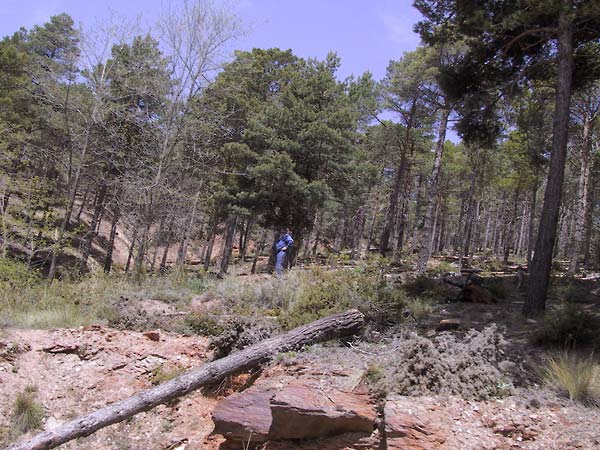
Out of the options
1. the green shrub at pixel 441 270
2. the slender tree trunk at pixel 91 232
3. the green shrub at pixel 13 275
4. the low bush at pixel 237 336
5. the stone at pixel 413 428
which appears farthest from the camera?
the slender tree trunk at pixel 91 232

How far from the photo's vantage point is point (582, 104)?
56.6 feet

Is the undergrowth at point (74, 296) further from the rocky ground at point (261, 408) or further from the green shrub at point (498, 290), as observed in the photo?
the green shrub at point (498, 290)

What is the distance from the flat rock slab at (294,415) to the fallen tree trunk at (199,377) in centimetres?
82

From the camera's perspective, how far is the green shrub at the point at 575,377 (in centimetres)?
454

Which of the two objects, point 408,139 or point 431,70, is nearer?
point 431,70

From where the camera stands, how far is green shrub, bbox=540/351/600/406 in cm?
454

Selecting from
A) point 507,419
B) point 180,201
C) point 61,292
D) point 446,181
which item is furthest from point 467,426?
point 446,181

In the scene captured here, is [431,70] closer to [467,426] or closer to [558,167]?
[558,167]

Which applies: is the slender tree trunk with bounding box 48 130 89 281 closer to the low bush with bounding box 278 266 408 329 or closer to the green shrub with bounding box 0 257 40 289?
the green shrub with bounding box 0 257 40 289

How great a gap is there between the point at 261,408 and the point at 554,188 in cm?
650

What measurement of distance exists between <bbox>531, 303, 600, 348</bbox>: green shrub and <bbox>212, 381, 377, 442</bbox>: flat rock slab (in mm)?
2901

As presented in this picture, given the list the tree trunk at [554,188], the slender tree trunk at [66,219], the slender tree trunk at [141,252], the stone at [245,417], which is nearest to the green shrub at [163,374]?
the stone at [245,417]

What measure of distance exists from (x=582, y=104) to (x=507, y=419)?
17048 millimetres

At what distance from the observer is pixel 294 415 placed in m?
4.49
